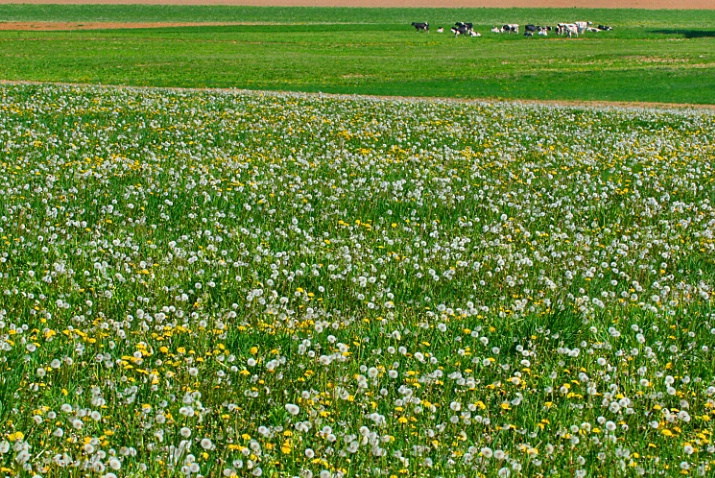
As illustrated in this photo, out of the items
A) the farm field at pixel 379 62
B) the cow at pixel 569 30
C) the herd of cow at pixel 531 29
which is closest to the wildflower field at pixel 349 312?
the farm field at pixel 379 62

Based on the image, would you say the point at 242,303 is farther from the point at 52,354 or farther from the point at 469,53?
the point at 469,53

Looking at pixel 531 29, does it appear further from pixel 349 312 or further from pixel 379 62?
pixel 349 312

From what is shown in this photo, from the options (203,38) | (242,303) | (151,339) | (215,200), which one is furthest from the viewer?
(203,38)

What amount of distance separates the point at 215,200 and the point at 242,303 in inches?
178

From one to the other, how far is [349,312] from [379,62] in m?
49.7

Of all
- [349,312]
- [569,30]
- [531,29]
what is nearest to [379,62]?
[531,29]

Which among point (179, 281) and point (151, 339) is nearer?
point (151, 339)

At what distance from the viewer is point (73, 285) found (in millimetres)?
8289

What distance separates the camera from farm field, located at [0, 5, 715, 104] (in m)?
39.8

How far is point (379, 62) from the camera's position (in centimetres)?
5631

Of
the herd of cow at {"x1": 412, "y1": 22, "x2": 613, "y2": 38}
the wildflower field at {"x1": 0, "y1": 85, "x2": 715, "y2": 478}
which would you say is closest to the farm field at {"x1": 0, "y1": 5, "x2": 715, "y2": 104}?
the herd of cow at {"x1": 412, "y1": 22, "x2": 613, "y2": 38}

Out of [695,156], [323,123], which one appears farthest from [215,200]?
[695,156]

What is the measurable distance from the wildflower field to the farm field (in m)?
22.8

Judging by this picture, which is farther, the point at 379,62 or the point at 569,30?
the point at 569,30
